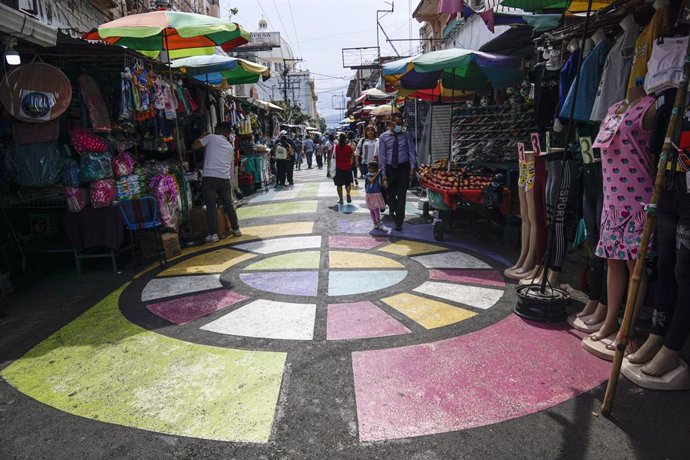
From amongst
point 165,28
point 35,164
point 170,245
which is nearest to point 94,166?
point 35,164

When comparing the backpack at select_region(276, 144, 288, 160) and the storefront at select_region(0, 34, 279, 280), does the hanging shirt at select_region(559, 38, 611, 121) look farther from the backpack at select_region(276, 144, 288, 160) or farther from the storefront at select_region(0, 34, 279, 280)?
the backpack at select_region(276, 144, 288, 160)

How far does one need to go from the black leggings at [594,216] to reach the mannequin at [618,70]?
1.58ft

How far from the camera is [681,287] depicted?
2.82 m

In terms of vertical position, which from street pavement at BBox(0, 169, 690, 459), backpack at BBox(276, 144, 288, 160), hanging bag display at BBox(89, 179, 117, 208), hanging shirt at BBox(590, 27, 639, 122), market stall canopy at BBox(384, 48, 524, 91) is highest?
market stall canopy at BBox(384, 48, 524, 91)

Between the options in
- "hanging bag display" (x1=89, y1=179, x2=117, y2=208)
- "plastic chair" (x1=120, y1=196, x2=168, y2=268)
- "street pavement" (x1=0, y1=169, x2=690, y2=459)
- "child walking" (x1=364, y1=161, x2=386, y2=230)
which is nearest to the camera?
"street pavement" (x1=0, y1=169, x2=690, y2=459)

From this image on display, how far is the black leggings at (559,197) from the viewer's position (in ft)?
14.1

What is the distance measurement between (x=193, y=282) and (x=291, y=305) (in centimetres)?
160

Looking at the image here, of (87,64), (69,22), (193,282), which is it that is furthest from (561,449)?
(69,22)

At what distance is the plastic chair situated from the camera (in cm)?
593

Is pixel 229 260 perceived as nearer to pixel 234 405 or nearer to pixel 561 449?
pixel 234 405

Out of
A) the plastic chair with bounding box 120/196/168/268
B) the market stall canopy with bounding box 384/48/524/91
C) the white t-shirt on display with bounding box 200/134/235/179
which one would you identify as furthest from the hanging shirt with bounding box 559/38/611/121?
the white t-shirt on display with bounding box 200/134/235/179

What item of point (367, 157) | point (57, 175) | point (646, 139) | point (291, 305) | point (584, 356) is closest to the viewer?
point (646, 139)

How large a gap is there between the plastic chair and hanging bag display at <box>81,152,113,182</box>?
0.48 meters

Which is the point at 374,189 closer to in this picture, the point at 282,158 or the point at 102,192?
the point at 102,192
